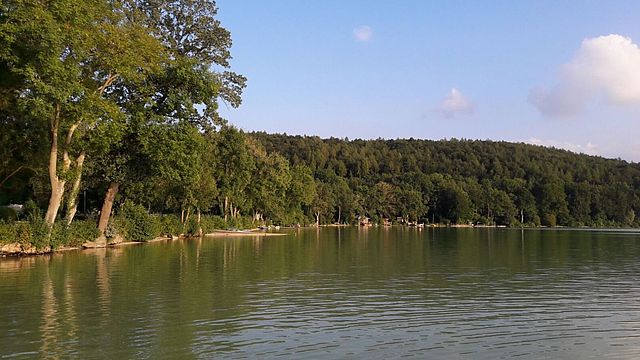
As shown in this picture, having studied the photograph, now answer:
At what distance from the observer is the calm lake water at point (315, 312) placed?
1152 centimetres

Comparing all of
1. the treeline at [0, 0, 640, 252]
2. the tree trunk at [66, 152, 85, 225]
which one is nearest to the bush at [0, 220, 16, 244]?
the treeline at [0, 0, 640, 252]

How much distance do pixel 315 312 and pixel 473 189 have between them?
159m

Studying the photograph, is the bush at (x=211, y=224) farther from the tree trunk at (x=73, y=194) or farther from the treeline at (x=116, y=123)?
the tree trunk at (x=73, y=194)

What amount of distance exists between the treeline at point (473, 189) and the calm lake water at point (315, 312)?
12166 cm

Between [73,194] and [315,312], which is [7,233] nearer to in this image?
[73,194]

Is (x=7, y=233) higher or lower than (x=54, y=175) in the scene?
lower

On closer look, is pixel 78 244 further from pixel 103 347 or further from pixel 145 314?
pixel 103 347

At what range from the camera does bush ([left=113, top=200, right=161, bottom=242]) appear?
49016 millimetres

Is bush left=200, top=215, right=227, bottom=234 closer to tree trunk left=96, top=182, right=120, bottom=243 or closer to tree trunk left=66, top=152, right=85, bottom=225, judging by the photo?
tree trunk left=96, top=182, right=120, bottom=243

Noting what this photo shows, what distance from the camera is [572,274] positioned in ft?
84.5

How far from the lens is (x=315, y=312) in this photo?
1565cm

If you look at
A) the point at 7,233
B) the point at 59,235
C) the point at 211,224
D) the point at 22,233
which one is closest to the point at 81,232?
the point at 59,235

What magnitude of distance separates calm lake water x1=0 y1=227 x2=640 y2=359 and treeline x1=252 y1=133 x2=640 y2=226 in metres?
122

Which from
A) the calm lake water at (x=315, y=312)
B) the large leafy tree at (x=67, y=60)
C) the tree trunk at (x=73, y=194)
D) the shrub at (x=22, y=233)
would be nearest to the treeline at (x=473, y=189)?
the tree trunk at (x=73, y=194)
